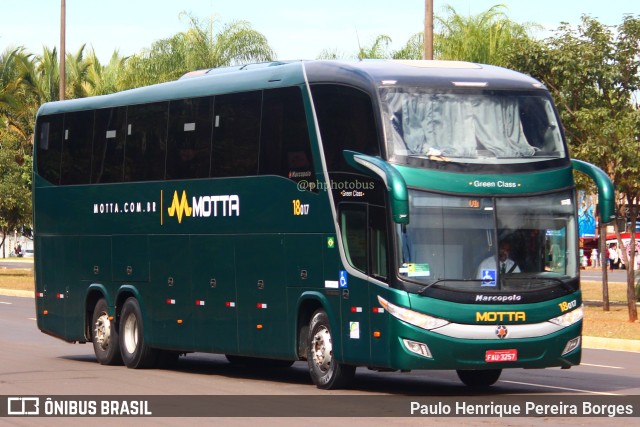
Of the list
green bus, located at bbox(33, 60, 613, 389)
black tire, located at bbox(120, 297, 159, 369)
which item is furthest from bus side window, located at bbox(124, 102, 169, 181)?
black tire, located at bbox(120, 297, 159, 369)

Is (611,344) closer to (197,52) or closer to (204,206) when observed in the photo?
(204,206)

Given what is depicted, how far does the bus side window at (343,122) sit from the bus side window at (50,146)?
760cm

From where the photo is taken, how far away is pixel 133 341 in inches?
859

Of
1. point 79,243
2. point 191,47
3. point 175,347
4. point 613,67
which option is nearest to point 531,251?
point 175,347

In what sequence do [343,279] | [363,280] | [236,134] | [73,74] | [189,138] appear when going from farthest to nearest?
[73,74], [189,138], [236,134], [343,279], [363,280]

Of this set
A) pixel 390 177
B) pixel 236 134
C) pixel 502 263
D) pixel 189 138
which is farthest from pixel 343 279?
pixel 189 138

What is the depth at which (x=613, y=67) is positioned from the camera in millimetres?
31406

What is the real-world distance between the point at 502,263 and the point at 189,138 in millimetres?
5999

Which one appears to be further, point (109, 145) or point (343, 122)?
point (109, 145)

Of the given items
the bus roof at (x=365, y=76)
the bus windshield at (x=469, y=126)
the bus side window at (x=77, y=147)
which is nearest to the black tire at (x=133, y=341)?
the bus side window at (x=77, y=147)

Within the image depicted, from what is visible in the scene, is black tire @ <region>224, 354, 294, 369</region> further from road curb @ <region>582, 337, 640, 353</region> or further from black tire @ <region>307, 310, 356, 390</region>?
road curb @ <region>582, 337, 640, 353</region>

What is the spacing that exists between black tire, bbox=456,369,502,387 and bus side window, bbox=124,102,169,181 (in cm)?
581

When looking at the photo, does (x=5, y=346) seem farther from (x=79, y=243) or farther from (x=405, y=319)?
(x=405, y=319)

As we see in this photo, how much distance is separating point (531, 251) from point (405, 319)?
1792mm
